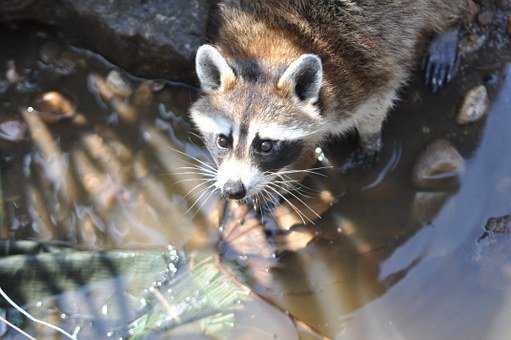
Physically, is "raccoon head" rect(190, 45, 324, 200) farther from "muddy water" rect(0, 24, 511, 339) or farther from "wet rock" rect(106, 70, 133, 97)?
"wet rock" rect(106, 70, 133, 97)

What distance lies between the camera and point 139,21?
382 centimetres

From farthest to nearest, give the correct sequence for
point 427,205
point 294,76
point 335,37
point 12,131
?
point 12,131 → point 427,205 → point 335,37 → point 294,76

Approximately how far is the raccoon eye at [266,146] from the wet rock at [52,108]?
4.42ft

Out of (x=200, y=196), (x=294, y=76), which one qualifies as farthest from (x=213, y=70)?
(x=200, y=196)

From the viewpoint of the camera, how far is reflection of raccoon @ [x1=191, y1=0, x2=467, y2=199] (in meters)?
3.01

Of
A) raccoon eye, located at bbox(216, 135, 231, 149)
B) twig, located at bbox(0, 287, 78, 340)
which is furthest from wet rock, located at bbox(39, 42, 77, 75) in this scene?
twig, located at bbox(0, 287, 78, 340)

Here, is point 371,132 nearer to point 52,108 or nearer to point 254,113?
point 254,113

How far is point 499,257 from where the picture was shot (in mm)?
3318

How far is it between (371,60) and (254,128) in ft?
→ 2.69

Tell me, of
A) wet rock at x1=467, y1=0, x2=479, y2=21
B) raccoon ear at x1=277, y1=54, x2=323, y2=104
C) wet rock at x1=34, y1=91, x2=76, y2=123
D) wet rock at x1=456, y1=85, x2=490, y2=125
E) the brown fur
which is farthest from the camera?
Result: wet rock at x1=467, y1=0, x2=479, y2=21

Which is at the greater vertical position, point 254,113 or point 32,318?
point 254,113

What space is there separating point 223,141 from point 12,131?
4.49 feet

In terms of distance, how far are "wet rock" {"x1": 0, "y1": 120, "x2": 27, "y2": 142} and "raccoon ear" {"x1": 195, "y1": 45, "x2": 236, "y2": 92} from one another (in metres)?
1.23

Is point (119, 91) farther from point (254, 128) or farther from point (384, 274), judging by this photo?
point (384, 274)
